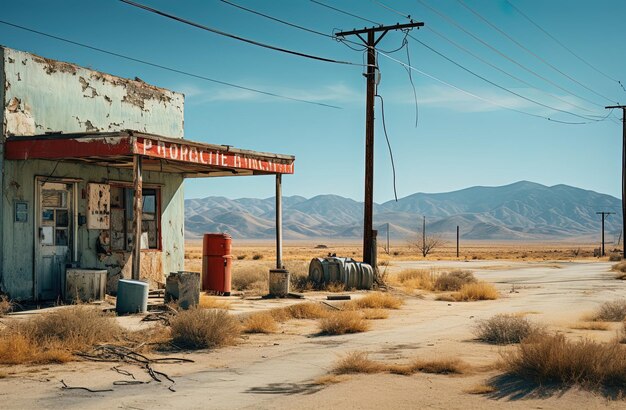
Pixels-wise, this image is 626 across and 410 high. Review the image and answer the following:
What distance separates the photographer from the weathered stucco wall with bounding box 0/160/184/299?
54.7 ft

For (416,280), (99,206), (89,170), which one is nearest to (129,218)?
(99,206)

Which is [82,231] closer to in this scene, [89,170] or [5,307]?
[89,170]

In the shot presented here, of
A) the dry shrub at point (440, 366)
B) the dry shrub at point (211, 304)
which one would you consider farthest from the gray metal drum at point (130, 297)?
the dry shrub at point (440, 366)

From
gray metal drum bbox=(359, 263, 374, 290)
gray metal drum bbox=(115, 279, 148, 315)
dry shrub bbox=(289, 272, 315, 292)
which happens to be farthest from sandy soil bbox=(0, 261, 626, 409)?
gray metal drum bbox=(359, 263, 374, 290)

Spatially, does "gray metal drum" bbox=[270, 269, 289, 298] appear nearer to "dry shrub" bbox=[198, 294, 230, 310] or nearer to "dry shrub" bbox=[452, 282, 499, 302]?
"dry shrub" bbox=[198, 294, 230, 310]

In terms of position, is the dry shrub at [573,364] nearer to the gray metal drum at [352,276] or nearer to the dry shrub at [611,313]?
the dry shrub at [611,313]

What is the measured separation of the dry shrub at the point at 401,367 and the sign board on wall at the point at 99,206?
971cm

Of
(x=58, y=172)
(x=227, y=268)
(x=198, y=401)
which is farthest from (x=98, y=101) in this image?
(x=198, y=401)

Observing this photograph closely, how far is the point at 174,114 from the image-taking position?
21.7 metres

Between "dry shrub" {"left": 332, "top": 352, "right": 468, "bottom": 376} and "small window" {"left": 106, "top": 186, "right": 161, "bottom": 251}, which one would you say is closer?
"dry shrub" {"left": 332, "top": 352, "right": 468, "bottom": 376}

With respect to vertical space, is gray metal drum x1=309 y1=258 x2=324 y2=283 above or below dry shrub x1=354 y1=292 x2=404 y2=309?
above

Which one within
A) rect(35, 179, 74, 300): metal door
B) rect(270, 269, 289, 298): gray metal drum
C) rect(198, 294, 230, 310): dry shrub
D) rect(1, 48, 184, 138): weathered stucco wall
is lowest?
rect(198, 294, 230, 310): dry shrub

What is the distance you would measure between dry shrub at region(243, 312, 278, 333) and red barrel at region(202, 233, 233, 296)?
5.39 m

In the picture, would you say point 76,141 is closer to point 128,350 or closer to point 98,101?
point 98,101
